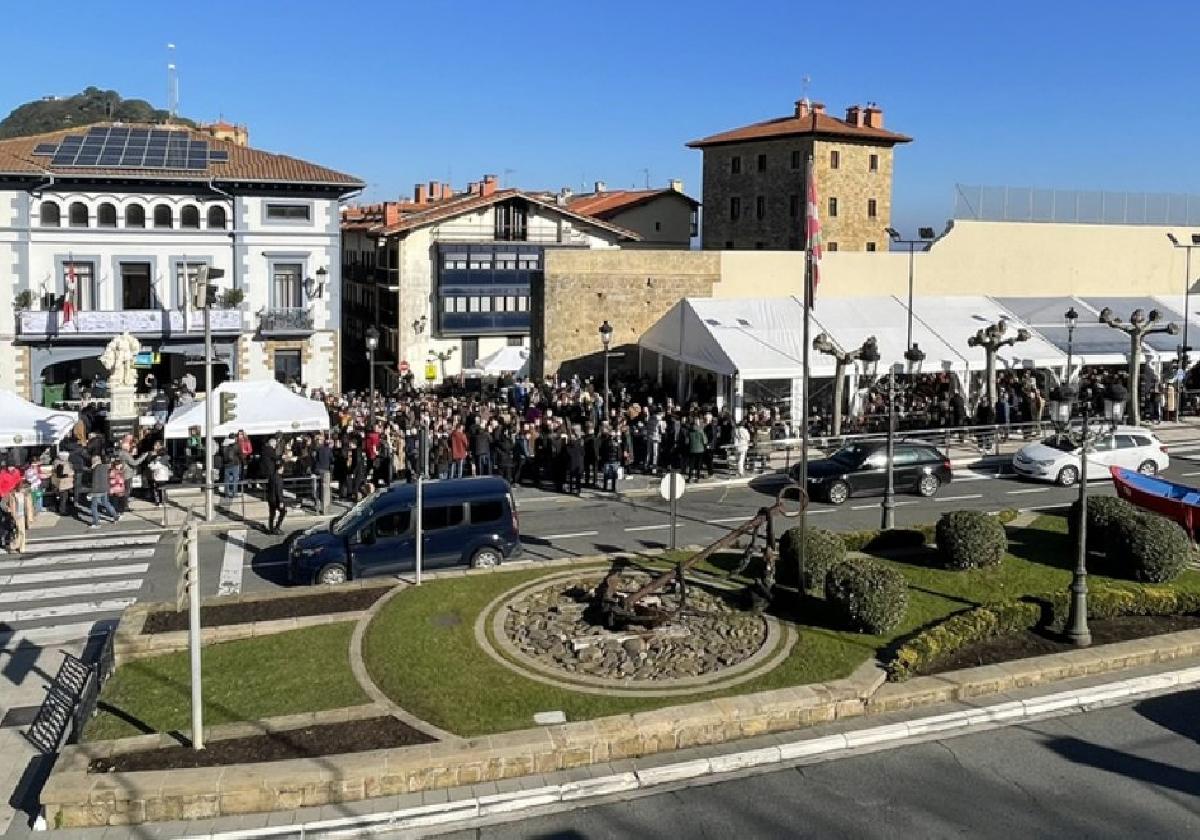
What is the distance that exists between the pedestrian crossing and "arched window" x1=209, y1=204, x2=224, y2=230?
690 inches

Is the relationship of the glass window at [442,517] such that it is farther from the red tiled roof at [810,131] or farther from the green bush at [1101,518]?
the red tiled roof at [810,131]

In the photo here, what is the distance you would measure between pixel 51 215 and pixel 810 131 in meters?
35.2

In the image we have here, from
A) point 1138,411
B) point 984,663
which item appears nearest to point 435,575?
point 984,663

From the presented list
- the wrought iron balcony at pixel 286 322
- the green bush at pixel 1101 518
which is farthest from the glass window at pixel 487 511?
the wrought iron balcony at pixel 286 322

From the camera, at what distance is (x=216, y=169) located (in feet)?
119

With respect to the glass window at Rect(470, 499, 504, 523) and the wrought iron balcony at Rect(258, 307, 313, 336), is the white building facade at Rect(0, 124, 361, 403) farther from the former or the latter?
the glass window at Rect(470, 499, 504, 523)

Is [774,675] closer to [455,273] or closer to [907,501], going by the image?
[907,501]

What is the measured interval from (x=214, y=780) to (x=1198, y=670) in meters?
11.8

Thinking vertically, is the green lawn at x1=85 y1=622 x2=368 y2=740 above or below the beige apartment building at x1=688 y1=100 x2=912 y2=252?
A: below

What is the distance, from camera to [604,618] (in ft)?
48.8

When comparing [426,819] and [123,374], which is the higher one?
[123,374]

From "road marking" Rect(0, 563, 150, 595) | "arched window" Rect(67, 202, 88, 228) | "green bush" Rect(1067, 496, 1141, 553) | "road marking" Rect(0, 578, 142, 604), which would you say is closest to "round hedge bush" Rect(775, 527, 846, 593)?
"green bush" Rect(1067, 496, 1141, 553)

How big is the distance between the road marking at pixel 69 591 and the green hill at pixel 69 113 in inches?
3945

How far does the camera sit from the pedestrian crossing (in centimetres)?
1627
